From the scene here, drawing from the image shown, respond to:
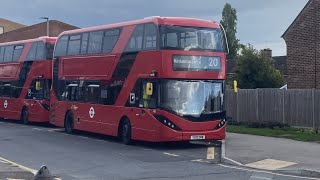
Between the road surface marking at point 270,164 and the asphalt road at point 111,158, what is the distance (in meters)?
0.70

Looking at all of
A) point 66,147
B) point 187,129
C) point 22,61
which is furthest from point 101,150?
point 22,61

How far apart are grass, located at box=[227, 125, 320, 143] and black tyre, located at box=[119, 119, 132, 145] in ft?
21.1

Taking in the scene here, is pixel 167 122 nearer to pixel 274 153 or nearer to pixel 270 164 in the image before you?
pixel 274 153

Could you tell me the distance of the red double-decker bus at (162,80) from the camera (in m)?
19.0

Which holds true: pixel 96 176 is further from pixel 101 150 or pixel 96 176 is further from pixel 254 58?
pixel 254 58

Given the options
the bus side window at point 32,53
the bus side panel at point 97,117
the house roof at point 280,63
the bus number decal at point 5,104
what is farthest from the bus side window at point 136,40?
the house roof at point 280,63

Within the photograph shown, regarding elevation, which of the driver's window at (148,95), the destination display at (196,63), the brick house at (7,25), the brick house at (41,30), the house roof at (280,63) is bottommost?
the driver's window at (148,95)

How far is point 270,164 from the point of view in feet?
50.4

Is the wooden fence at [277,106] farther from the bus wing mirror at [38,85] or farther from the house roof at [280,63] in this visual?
the house roof at [280,63]

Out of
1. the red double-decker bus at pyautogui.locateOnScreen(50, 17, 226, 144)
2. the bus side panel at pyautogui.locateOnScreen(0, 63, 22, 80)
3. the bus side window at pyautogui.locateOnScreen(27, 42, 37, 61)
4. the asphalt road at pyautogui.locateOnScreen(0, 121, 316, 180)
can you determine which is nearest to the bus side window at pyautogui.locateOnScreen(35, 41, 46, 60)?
the bus side window at pyautogui.locateOnScreen(27, 42, 37, 61)

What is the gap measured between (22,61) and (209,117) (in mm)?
15953

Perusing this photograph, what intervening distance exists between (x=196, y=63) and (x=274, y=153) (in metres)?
4.02

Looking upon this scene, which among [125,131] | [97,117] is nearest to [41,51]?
[97,117]

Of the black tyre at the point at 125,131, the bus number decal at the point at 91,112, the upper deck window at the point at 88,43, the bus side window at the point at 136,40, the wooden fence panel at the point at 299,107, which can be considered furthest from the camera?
the wooden fence panel at the point at 299,107
